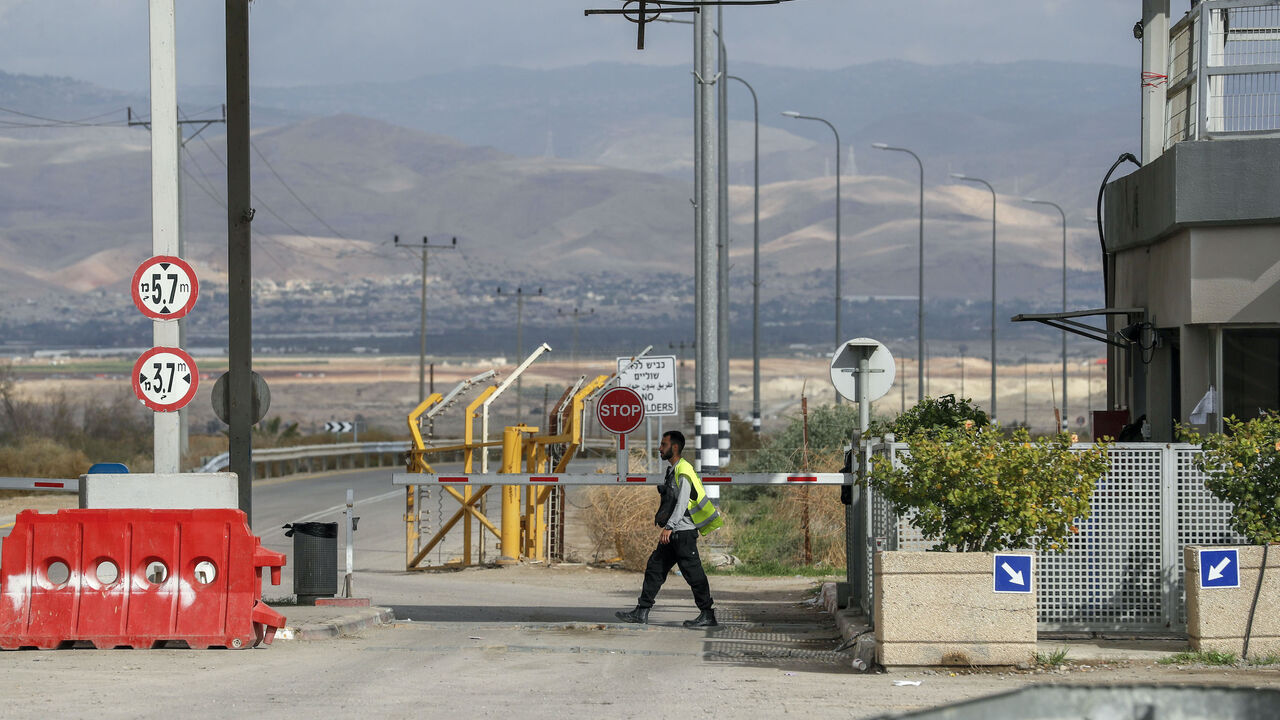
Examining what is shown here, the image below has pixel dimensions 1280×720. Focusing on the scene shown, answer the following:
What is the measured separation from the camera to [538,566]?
21.6m

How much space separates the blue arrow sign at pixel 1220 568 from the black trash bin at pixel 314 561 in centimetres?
800

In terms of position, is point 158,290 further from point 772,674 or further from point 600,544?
point 600,544

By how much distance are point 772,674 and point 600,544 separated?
446 inches

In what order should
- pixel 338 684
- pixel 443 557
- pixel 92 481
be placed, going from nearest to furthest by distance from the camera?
pixel 338 684, pixel 92 481, pixel 443 557

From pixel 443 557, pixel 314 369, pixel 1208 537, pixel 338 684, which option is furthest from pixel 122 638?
pixel 314 369

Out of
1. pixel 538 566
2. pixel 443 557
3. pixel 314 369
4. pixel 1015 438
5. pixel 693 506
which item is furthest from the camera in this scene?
pixel 314 369

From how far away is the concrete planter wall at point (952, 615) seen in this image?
11000mm

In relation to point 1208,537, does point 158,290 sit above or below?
above

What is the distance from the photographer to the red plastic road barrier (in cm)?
1216

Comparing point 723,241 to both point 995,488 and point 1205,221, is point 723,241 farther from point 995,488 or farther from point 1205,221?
point 995,488

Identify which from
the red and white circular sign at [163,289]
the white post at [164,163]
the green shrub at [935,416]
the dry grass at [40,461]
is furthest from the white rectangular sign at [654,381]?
the dry grass at [40,461]

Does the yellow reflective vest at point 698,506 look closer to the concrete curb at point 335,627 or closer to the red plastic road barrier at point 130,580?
the concrete curb at point 335,627

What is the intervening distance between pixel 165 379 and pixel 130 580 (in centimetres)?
186

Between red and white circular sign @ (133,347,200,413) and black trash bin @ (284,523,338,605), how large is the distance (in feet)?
7.71
